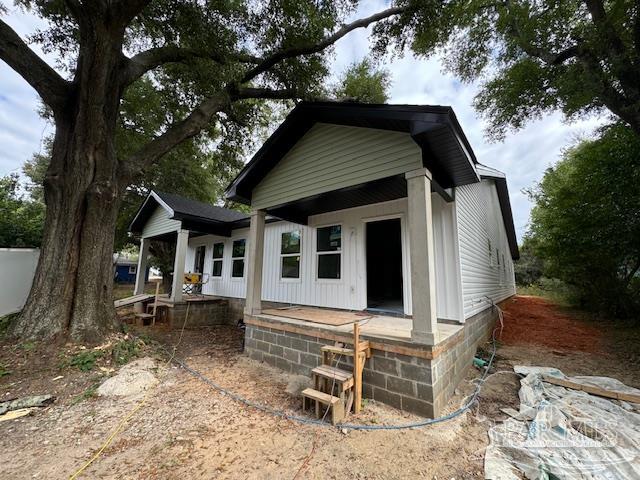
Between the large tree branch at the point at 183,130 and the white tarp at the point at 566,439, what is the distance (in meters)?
7.37

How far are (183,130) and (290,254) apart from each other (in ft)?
13.2

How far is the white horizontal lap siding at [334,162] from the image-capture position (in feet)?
11.9

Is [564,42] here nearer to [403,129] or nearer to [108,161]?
[403,129]

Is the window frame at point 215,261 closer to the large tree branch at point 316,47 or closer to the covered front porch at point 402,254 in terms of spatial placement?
the covered front porch at point 402,254

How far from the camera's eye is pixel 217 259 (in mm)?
9789

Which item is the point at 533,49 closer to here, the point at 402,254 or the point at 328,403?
the point at 402,254

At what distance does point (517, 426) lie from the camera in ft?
9.18

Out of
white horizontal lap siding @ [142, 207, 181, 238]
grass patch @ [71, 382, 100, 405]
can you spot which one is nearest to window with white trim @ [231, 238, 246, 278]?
white horizontal lap siding @ [142, 207, 181, 238]

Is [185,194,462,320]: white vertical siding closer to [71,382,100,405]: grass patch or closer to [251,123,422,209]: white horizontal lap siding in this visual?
[251,123,422,209]: white horizontal lap siding

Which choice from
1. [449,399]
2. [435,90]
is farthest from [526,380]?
[435,90]

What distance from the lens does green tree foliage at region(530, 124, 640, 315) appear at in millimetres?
6711

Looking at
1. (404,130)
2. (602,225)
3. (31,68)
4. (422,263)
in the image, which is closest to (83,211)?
(31,68)

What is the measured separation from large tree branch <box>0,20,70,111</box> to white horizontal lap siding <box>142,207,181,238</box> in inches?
162

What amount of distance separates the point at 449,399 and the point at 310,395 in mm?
1959
